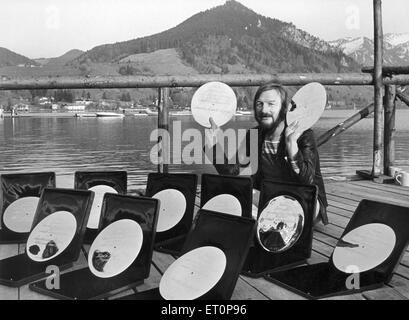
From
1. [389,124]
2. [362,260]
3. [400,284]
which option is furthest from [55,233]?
[389,124]

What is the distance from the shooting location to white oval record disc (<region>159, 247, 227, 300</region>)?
76.8 inches

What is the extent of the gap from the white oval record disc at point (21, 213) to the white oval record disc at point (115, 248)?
2.67 feet

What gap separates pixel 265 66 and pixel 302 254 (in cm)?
15108

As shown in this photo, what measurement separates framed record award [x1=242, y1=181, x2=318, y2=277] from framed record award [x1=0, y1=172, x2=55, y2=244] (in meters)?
1.37

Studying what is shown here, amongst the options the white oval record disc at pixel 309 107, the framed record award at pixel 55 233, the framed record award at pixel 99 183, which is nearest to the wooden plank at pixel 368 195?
the white oval record disc at pixel 309 107

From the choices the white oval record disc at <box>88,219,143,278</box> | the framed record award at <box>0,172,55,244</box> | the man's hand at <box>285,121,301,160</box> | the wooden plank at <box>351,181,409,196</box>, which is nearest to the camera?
the white oval record disc at <box>88,219,143,278</box>

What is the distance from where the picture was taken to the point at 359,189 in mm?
4594

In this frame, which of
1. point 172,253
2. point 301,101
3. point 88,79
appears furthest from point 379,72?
point 172,253

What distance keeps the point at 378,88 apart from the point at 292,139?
2468 millimetres

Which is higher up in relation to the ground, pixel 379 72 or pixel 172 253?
pixel 379 72

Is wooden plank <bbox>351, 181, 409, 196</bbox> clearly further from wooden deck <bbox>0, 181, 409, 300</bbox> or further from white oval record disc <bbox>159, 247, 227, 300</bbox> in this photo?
white oval record disc <bbox>159, 247, 227, 300</bbox>

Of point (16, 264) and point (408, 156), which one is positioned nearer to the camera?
point (16, 264)

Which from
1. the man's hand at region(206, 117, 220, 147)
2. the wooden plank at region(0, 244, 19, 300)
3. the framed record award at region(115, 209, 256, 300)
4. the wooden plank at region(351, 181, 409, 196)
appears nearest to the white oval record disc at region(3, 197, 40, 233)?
the wooden plank at region(0, 244, 19, 300)

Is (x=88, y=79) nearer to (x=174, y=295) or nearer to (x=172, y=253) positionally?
(x=172, y=253)
